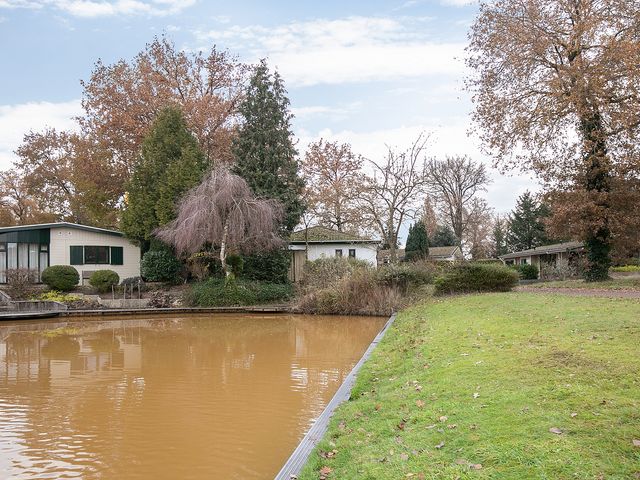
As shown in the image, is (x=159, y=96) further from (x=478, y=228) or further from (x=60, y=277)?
(x=478, y=228)

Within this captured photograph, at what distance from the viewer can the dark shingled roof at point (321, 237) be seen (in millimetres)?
33969

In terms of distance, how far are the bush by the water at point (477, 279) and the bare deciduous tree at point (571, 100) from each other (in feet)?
11.7

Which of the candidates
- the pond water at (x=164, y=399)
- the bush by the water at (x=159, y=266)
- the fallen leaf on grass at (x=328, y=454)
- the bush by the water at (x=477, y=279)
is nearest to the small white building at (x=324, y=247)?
the bush by the water at (x=159, y=266)

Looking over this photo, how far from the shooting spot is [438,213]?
54000mm

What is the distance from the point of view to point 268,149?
27.6m

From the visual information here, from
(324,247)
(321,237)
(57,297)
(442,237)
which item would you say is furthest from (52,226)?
(442,237)

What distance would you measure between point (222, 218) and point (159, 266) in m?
4.76

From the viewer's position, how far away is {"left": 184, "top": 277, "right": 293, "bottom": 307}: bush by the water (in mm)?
23406

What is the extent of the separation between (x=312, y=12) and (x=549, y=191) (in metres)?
14.3

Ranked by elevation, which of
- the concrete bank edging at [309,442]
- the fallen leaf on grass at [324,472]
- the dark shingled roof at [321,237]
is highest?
the dark shingled roof at [321,237]

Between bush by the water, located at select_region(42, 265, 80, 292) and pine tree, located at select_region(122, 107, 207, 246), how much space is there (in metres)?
3.65

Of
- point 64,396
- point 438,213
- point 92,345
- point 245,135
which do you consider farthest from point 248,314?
point 438,213

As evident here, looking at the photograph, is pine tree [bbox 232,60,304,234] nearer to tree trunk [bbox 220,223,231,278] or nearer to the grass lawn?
tree trunk [bbox 220,223,231,278]

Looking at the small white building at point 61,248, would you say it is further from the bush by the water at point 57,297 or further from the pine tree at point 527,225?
the pine tree at point 527,225
